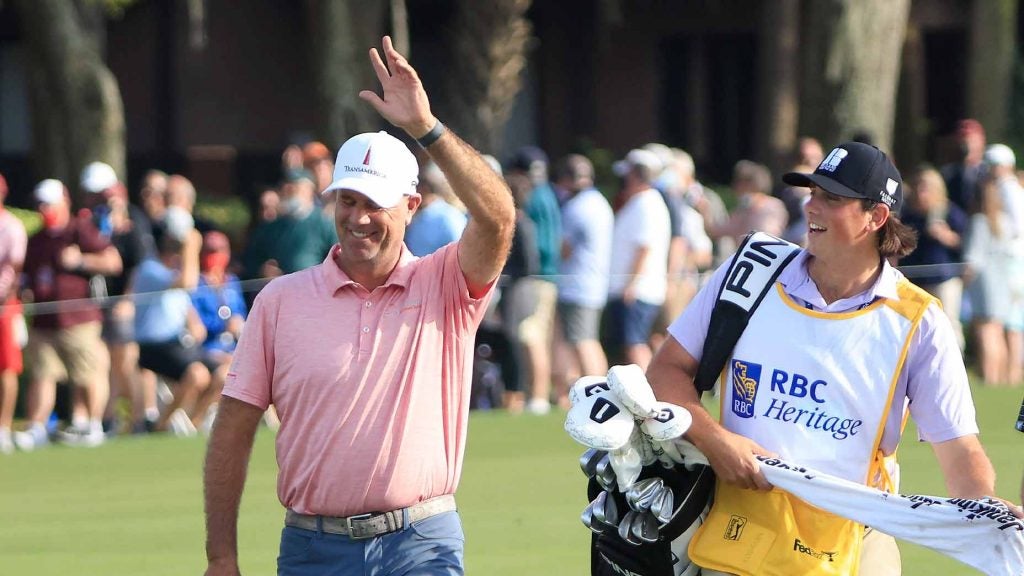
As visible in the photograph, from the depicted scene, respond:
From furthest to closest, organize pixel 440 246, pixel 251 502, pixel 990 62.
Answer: pixel 990 62 < pixel 440 246 < pixel 251 502

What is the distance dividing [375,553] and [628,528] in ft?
2.47

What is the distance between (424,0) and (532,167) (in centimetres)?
1613

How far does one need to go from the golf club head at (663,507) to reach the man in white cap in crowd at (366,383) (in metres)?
0.68

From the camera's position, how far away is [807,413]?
17.6 ft

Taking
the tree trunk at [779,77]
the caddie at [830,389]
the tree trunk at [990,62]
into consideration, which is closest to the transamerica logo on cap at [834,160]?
the caddie at [830,389]

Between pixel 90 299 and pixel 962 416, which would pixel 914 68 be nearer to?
pixel 90 299

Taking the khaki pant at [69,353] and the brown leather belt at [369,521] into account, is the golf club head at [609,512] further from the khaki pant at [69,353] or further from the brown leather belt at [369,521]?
the khaki pant at [69,353]

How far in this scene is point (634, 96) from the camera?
33.5 meters

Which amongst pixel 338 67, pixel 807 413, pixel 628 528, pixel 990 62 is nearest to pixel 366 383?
pixel 628 528

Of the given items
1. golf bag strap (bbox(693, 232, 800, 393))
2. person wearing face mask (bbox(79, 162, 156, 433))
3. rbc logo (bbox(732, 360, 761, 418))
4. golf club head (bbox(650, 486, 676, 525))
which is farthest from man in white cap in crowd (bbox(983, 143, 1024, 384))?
golf club head (bbox(650, 486, 676, 525))

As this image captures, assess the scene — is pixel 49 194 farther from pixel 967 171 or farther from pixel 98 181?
pixel 967 171

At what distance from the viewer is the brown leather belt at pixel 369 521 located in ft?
18.1

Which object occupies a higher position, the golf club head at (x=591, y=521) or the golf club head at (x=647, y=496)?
the golf club head at (x=647, y=496)

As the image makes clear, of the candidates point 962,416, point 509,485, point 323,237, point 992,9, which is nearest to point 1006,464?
point 509,485
